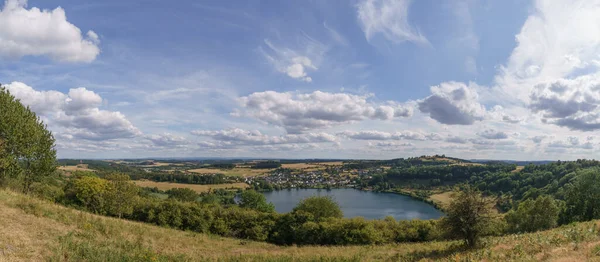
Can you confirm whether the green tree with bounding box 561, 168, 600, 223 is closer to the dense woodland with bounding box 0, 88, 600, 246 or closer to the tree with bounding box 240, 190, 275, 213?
the dense woodland with bounding box 0, 88, 600, 246

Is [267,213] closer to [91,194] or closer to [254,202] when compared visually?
Answer: [254,202]

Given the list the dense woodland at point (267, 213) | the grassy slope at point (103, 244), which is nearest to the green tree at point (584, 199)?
the dense woodland at point (267, 213)

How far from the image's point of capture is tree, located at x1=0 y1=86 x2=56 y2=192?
894 inches

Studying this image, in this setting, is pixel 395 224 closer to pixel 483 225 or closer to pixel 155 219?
pixel 483 225

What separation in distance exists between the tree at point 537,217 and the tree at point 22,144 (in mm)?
59067

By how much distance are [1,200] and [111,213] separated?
34.6 metres

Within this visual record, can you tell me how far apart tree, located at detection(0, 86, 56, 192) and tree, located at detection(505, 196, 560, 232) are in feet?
194

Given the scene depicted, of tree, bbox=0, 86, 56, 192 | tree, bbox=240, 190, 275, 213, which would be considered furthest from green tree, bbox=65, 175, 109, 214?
tree, bbox=240, 190, 275, 213

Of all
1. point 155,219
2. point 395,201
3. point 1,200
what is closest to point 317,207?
point 155,219

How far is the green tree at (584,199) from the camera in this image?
1619 inches

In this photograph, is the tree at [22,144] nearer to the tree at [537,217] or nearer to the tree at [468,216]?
the tree at [468,216]

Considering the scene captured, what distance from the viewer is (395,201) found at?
14375cm

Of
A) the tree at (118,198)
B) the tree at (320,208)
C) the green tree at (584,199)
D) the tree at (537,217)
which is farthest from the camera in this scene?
the tree at (320,208)

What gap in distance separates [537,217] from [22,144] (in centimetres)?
6084
